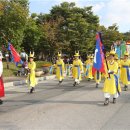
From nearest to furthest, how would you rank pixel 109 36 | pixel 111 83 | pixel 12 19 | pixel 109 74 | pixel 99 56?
1. pixel 111 83
2. pixel 109 74
3. pixel 99 56
4. pixel 12 19
5. pixel 109 36

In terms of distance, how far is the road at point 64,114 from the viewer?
895 centimetres

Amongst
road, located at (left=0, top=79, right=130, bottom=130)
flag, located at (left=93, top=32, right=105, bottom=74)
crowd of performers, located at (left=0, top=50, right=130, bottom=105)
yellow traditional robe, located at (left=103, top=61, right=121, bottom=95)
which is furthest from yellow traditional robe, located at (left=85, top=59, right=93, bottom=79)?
yellow traditional robe, located at (left=103, top=61, right=121, bottom=95)

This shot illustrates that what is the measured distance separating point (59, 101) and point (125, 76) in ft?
17.8

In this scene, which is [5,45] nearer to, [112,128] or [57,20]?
[57,20]

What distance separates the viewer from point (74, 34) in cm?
4247

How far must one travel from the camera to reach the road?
8.95 meters

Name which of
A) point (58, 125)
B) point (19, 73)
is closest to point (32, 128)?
point (58, 125)

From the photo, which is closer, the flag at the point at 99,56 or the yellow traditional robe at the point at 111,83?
the yellow traditional robe at the point at 111,83

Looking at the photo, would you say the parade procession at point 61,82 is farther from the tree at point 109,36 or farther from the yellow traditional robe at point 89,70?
the tree at point 109,36

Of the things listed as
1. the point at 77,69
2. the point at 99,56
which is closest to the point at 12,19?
the point at 77,69

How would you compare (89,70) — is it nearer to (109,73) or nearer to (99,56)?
(99,56)

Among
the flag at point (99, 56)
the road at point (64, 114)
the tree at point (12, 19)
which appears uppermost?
the tree at point (12, 19)

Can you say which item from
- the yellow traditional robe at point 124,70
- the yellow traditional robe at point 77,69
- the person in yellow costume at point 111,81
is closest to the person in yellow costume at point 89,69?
the yellow traditional robe at point 77,69

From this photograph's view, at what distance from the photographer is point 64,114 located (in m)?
10.4
